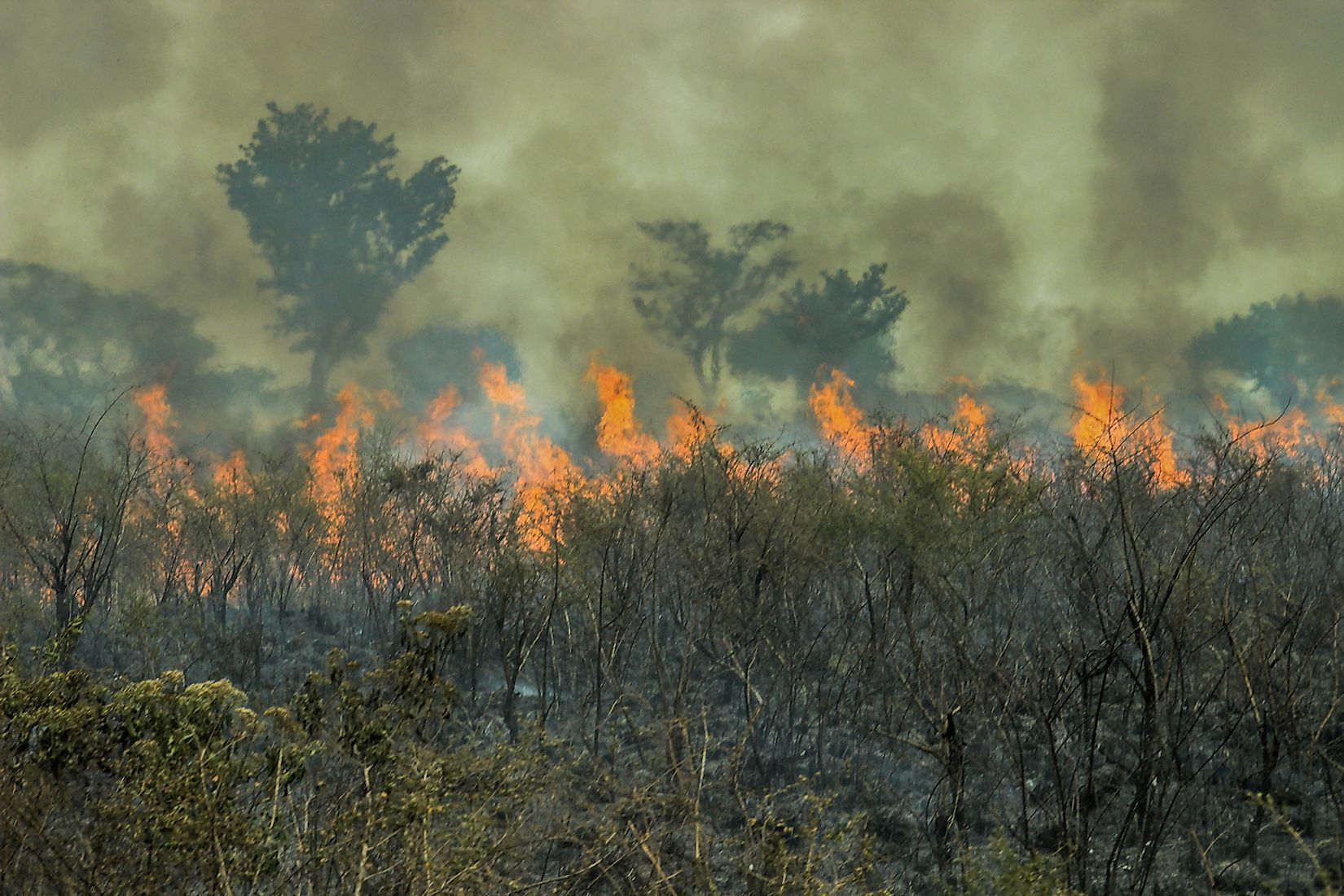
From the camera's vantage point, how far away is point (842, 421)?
188 ft

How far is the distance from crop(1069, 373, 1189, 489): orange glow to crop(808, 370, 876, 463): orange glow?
33.2ft

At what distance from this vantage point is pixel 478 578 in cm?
2827

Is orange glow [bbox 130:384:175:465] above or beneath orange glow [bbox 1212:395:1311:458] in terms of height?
above

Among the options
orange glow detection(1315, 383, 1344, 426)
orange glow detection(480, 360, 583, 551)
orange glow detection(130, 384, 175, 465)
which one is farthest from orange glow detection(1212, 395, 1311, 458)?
orange glow detection(130, 384, 175, 465)

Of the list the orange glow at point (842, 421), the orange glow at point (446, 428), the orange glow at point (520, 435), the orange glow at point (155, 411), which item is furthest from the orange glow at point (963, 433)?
the orange glow at point (155, 411)

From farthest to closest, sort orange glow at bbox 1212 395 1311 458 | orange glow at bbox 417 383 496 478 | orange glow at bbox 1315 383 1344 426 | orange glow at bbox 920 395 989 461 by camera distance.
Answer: orange glow at bbox 417 383 496 478 → orange glow at bbox 1315 383 1344 426 → orange glow at bbox 1212 395 1311 458 → orange glow at bbox 920 395 989 461

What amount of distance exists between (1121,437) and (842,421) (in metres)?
19.2

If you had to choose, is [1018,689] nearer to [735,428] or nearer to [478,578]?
[478,578]

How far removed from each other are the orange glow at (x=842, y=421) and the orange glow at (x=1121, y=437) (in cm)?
1012

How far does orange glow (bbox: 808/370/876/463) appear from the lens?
44.3 m

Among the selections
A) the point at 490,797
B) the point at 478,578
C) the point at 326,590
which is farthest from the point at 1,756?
the point at 326,590

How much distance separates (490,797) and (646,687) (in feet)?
67.3

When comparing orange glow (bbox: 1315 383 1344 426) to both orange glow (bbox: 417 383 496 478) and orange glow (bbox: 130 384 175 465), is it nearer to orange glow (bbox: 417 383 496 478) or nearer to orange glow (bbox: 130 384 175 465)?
orange glow (bbox: 417 383 496 478)

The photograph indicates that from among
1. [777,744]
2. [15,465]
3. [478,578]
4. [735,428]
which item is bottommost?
[777,744]
